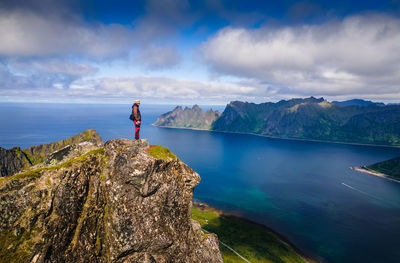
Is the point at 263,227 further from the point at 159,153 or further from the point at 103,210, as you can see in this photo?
the point at 103,210

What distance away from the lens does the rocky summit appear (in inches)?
664

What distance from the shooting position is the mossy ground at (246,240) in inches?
2758

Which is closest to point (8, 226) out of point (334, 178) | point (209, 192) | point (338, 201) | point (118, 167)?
point (118, 167)

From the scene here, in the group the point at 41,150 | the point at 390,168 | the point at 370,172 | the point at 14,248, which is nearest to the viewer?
the point at 14,248

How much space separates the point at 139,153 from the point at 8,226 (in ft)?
40.4

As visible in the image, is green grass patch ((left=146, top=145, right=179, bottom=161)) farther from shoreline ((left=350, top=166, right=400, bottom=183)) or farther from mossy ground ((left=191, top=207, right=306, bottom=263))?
shoreline ((left=350, top=166, right=400, bottom=183))

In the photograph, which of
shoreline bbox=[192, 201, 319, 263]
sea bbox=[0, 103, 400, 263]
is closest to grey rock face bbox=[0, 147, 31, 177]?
shoreline bbox=[192, 201, 319, 263]

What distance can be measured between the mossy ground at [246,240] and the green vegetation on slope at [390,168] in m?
164

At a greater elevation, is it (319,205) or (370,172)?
(370,172)

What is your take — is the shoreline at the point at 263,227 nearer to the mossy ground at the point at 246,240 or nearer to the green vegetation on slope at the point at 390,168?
the mossy ground at the point at 246,240

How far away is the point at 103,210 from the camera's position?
20875 mm

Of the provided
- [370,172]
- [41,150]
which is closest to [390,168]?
[370,172]

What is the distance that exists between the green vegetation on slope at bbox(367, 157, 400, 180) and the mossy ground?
6455 inches

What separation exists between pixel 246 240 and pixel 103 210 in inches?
2982
